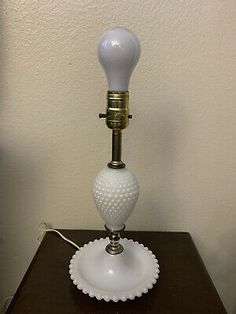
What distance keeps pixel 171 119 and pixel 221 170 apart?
183 mm

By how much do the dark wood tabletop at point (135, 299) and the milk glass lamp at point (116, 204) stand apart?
0.9 inches

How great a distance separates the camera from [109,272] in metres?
0.53

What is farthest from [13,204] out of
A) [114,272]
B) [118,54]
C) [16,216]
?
[118,54]

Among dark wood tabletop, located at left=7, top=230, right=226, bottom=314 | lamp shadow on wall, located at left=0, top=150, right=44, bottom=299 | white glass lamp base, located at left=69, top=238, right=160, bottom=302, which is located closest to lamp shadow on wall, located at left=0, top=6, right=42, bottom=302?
lamp shadow on wall, located at left=0, top=150, right=44, bottom=299

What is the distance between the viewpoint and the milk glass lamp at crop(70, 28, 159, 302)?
0.46m

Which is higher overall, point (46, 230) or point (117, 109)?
point (117, 109)

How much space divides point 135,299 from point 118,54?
41 centimetres

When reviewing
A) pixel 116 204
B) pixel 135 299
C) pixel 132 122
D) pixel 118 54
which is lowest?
pixel 135 299

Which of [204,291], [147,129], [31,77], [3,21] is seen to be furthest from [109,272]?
[3,21]

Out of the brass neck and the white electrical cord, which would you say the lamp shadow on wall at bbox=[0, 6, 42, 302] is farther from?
the brass neck

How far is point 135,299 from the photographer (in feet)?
1.69

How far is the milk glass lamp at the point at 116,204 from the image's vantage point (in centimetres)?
46

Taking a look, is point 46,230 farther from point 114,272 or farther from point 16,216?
point 114,272

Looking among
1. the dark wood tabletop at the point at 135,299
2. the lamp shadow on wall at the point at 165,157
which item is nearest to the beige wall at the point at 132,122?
the lamp shadow on wall at the point at 165,157
